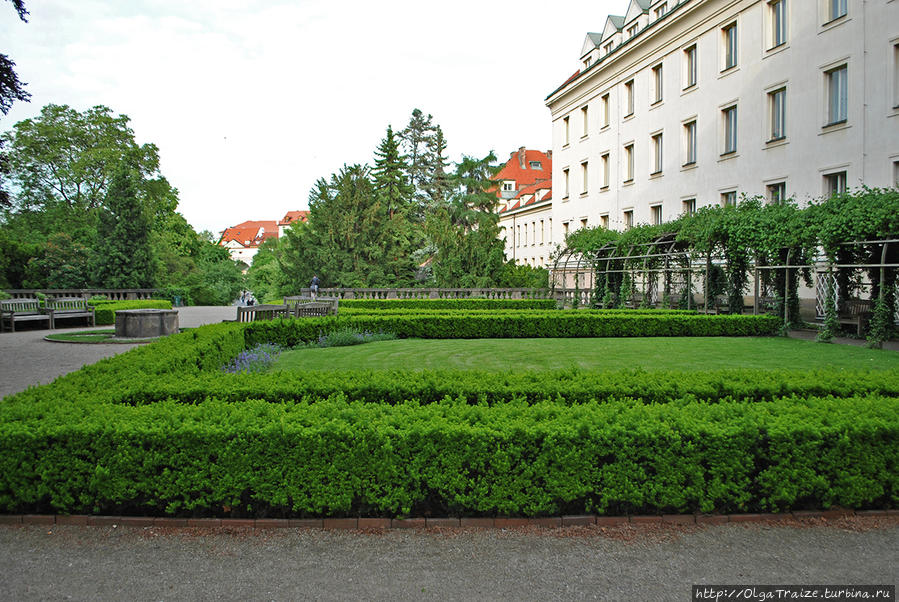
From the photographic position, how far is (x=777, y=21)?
2466 cm

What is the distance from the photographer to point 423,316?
17781 mm

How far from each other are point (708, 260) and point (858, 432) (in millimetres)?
17749

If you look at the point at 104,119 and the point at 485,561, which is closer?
the point at 485,561

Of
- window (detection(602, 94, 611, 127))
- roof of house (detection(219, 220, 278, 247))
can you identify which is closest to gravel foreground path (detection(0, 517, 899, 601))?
window (detection(602, 94, 611, 127))

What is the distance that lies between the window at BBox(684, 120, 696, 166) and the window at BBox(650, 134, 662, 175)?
7.21 ft

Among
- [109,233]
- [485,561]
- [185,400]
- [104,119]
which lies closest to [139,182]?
[104,119]

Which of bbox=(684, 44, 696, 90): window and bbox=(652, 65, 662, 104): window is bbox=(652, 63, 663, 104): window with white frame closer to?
bbox=(652, 65, 662, 104): window

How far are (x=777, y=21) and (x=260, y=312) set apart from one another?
74.8 ft

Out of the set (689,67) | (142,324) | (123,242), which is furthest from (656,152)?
(123,242)

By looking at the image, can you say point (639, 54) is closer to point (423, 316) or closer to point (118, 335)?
point (423, 316)

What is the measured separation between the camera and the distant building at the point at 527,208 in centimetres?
5372

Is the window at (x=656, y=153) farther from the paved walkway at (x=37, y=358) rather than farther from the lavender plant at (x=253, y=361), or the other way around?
the paved walkway at (x=37, y=358)

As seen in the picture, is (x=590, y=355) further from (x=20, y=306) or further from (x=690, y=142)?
(x=690, y=142)

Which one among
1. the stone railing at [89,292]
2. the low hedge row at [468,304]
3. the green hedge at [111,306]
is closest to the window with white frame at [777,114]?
the low hedge row at [468,304]
